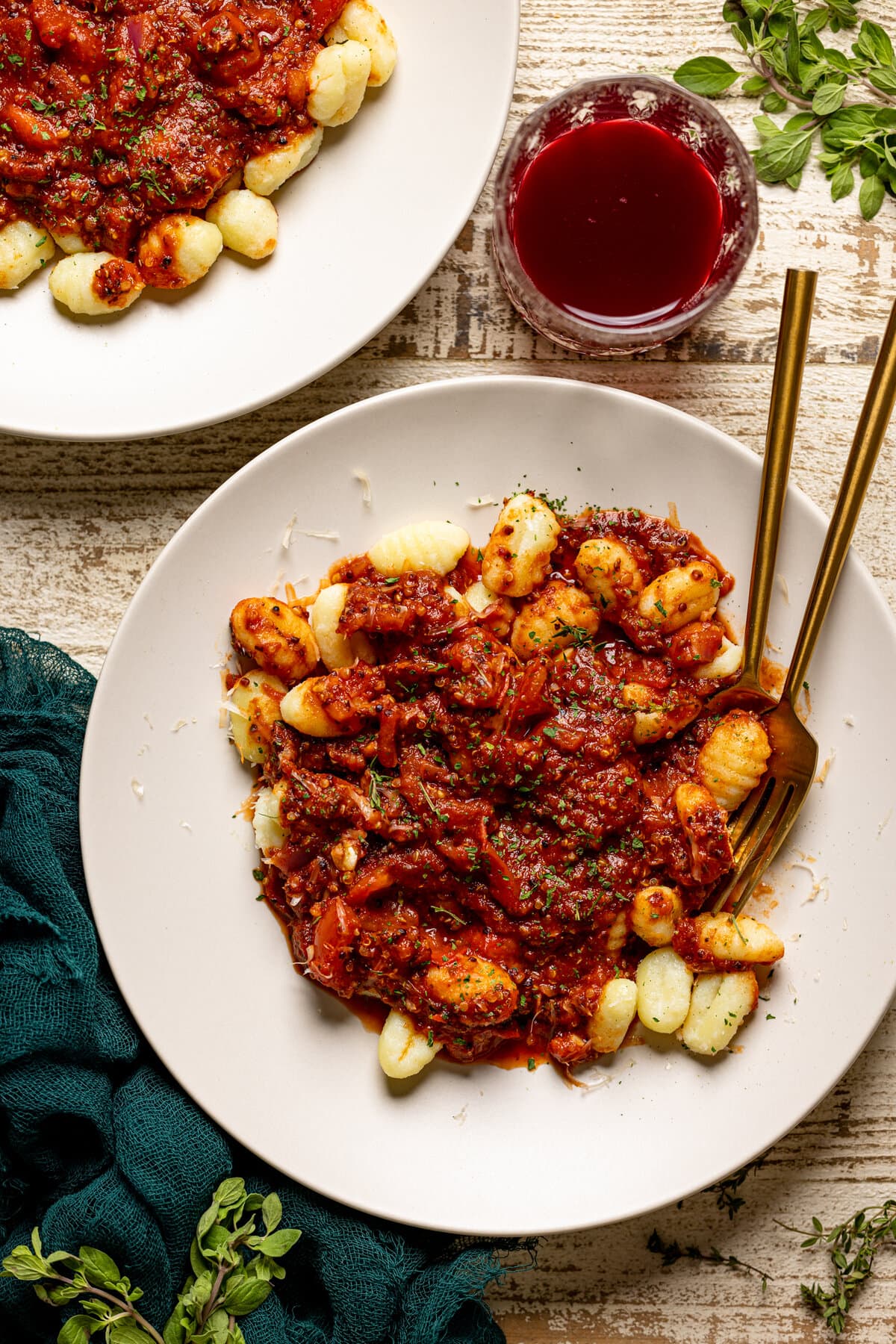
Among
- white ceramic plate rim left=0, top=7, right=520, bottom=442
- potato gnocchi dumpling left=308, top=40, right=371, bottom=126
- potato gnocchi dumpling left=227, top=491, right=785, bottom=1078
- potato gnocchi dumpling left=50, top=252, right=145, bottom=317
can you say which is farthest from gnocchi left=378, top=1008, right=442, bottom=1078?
potato gnocchi dumpling left=308, top=40, right=371, bottom=126

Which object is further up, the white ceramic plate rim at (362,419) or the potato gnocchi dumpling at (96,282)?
the potato gnocchi dumpling at (96,282)

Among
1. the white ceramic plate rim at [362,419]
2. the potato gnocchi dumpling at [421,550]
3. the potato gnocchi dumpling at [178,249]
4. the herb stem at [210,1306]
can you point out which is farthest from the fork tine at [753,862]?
the potato gnocchi dumpling at [178,249]

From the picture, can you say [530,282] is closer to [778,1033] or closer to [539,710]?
[539,710]

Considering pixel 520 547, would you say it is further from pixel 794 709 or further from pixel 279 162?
pixel 279 162

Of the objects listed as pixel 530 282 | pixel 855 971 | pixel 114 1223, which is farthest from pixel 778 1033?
pixel 530 282

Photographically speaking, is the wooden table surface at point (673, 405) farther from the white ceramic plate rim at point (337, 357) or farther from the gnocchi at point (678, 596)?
the gnocchi at point (678, 596)
